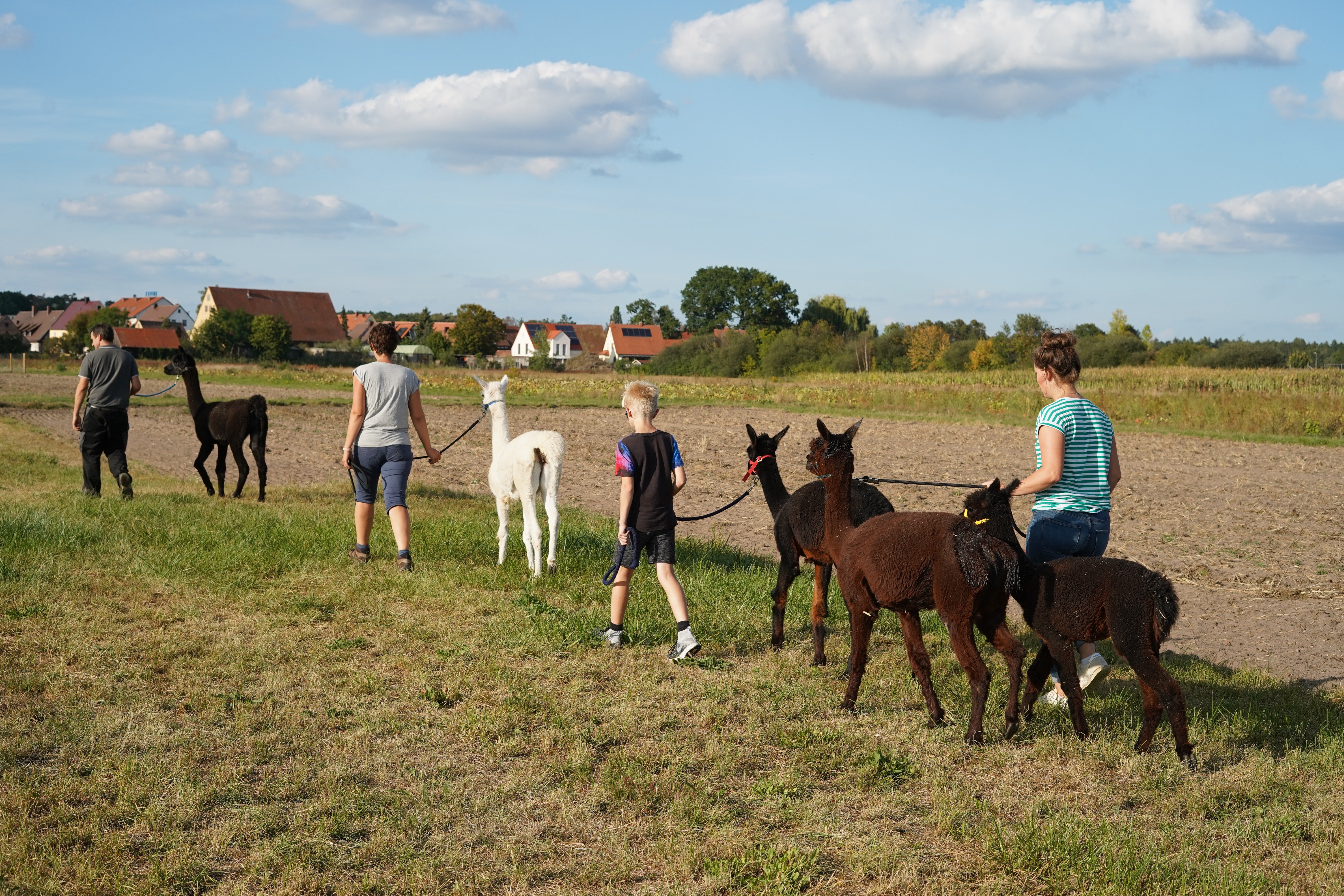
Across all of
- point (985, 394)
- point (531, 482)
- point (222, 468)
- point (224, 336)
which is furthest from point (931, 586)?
point (224, 336)

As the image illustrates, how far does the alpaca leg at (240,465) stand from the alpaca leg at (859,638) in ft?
31.8

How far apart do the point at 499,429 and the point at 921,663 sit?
498 cm

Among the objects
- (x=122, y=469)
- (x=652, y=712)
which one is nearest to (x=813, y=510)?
(x=652, y=712)

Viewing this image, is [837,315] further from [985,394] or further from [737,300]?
[985,394]

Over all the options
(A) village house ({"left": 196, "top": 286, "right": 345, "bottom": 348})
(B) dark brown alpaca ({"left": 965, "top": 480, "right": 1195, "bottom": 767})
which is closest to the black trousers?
(B) dark brown alpaca ({"left": 965, "top": 480, "right": 1195, "bottom": 767})

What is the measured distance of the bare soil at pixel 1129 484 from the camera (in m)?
8.72

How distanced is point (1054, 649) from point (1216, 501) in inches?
524

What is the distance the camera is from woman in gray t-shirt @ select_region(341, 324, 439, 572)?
817 cm

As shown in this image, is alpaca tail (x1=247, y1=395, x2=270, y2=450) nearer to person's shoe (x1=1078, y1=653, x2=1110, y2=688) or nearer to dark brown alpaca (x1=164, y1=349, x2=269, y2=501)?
dark brown alpaca (x1=164, y1=349, x2=269, y2=501)

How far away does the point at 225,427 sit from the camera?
13.1 m

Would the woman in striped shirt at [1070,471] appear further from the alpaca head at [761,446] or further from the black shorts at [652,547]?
the black shorts at [652,547]

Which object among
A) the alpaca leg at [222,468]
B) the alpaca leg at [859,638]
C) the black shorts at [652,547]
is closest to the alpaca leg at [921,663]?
the alpaca leg at [859,638]

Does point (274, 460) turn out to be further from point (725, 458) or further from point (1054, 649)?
point (1054, 649)

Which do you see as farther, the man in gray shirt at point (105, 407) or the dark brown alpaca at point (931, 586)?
the man in gray shirt at point (105, 407)
